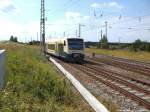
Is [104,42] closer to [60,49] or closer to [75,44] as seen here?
[60,49]

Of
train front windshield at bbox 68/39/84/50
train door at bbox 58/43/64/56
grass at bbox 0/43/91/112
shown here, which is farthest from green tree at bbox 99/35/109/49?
grass at bbox 0/43/91/112

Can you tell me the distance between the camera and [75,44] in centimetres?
4106

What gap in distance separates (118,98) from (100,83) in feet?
19.2

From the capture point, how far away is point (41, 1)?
61062 millimetres

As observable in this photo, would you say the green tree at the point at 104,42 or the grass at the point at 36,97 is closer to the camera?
the grass at the point at 36,97

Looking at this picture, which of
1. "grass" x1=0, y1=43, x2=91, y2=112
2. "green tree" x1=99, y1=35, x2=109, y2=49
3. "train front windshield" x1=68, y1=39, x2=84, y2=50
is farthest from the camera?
"green tree" x1=99, y1=35, x2=109, y2=49

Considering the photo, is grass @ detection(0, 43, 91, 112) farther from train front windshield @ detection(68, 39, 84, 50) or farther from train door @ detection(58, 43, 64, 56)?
train door @ detection(58, 43, 64, 56)

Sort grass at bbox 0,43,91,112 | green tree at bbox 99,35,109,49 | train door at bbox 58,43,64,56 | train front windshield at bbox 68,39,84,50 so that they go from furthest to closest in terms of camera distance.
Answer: green tree at bbox 99,35,109,49 < train door at bbox 58,43,64,56 < train front windshield at bbox 68,39,84,50 < grass at bbox 0,43,91,112

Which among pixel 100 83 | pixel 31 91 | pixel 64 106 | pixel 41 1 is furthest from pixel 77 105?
pixel 41 1

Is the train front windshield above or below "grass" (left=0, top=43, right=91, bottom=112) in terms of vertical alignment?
above

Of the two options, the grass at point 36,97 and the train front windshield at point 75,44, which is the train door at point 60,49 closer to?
the train front windshield at point 75,44

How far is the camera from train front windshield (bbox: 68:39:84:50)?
40653mm

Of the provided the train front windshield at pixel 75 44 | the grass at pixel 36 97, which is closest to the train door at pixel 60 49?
the train front windshield at pixel 75 44

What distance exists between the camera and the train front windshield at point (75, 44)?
40653 millimetres
